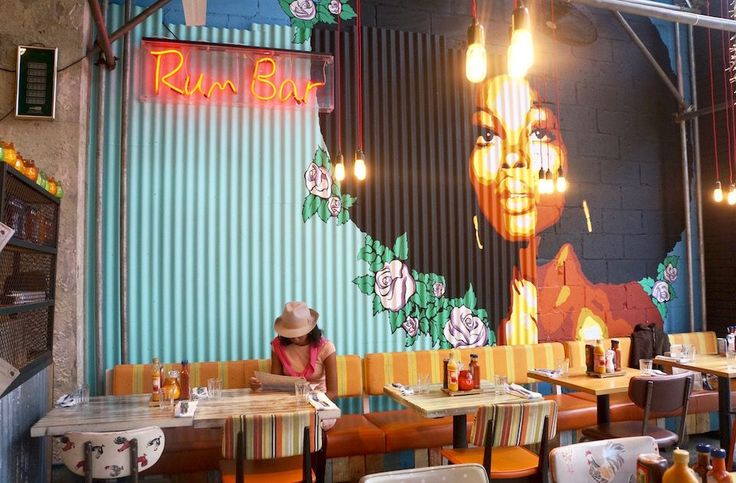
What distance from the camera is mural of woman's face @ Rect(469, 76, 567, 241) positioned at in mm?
5441

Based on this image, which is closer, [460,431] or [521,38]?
[521,38]

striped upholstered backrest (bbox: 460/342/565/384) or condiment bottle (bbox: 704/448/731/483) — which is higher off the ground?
condiment bottle (bbox: 704/448/731/483)

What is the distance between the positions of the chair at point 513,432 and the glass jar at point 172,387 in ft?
5.65

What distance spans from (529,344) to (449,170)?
1.83m

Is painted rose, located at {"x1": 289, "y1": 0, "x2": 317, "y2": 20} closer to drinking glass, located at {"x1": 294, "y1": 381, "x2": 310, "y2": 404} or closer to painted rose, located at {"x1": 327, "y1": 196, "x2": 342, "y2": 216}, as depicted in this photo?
painted rose, located at {"x1": 327, "y1": 196, "x2": 342, "y2": 216}

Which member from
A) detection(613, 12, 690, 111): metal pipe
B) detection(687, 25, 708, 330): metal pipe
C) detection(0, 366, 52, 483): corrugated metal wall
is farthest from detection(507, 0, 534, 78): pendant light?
detection(687, 25, 708, 330): metal pipe

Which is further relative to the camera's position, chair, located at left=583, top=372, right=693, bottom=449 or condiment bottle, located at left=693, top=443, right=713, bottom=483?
chair, located at left=583, top=372, right=693, bottom=449

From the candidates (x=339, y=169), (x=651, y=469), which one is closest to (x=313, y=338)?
(x=339, y=169)

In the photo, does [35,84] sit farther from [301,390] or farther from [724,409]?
[724,409]

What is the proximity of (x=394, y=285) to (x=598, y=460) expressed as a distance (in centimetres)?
299

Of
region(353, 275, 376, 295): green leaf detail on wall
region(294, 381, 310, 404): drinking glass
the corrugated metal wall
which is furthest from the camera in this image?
region(353, 275, 376, 295): green leaf detail on wall

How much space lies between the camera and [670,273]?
6168 mm

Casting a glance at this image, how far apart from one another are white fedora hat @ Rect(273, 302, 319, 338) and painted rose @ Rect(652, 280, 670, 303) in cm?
409

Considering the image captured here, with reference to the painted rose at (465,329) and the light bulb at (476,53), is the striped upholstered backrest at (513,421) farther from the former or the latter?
the painted rose at (465,329)
